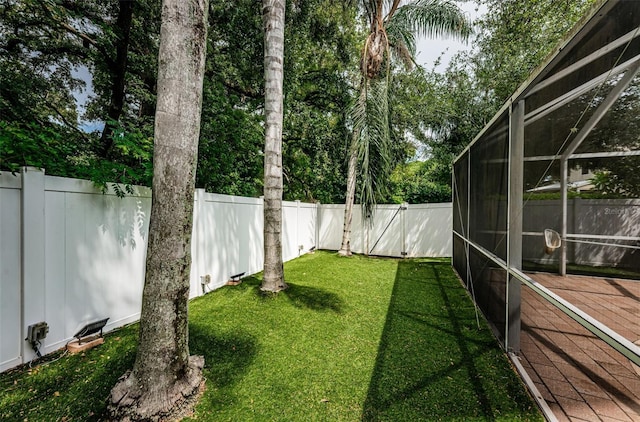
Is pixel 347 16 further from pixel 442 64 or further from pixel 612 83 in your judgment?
pixel 612 83

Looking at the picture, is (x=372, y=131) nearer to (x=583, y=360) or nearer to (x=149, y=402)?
(x=583, y=360)

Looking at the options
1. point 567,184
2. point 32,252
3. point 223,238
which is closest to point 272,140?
point 223,238

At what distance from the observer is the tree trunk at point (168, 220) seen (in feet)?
5.44

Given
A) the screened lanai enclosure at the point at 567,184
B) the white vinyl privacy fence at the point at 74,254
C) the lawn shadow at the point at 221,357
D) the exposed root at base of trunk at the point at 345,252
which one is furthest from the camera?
the exposed root at base of trunk at the point at 345,252

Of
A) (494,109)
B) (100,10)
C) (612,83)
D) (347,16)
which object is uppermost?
(347,16)

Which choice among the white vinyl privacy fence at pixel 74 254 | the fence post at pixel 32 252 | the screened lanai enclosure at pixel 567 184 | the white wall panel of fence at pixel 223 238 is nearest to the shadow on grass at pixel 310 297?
the white wall panel of fence at pixel 223 238

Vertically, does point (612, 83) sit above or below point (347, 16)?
below

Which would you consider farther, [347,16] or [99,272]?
[347,16]

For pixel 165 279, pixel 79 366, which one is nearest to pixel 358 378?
pixel 165 279

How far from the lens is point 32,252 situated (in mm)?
2098

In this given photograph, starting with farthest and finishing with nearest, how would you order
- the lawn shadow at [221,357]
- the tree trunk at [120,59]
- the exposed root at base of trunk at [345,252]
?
the exposed root at base of trunk at [345,252] < the tree trunk at [120,59] < the lawn shadow at [221,357]

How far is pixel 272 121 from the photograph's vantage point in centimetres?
387

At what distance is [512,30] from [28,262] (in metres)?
9.59

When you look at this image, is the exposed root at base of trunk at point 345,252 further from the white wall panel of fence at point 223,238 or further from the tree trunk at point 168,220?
the tree trunk at point 168,220
